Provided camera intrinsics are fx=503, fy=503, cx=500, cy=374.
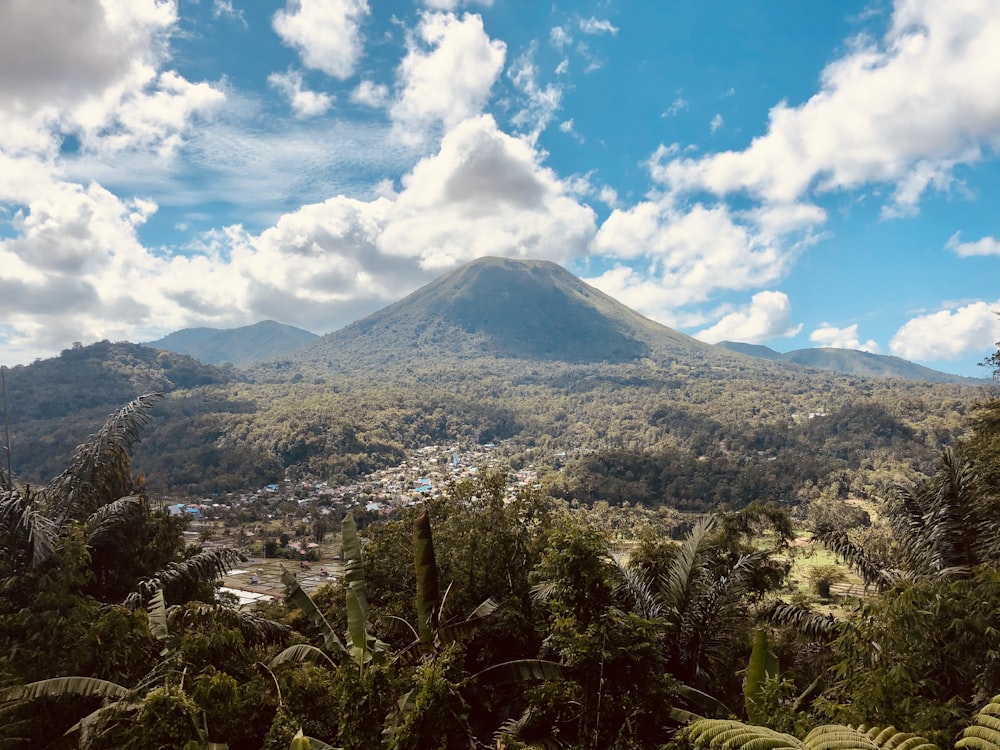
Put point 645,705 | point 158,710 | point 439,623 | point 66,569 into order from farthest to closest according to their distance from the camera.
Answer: point 66,569 < point 439,623 < point 645,705 < point 158,710

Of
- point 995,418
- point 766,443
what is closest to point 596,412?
point 766,443

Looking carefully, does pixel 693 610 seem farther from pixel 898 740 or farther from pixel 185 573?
pixel 185 573

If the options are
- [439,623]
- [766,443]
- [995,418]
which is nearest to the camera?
[439,623]

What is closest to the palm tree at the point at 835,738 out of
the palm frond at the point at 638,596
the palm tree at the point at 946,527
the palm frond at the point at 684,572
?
the palm frond at the point at 638,596


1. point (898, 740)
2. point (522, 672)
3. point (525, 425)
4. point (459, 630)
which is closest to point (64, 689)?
point (459, 630)

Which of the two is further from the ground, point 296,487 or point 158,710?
point 158,710

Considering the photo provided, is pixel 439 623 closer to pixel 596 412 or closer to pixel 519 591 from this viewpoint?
pixel 519 591
